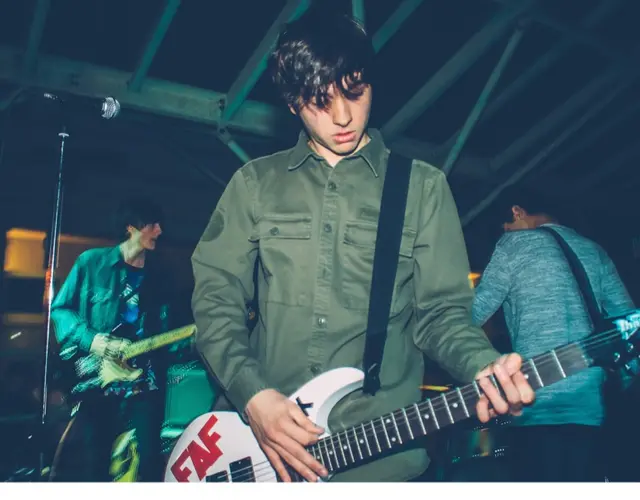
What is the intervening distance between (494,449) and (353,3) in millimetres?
2734

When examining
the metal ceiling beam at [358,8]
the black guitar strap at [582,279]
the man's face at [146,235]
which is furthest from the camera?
the man's face at [146,235]

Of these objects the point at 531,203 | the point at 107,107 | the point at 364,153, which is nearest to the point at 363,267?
the point at 364,153

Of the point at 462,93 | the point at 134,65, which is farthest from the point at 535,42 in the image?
the point at 134,65

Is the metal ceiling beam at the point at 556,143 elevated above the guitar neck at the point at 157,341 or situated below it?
above

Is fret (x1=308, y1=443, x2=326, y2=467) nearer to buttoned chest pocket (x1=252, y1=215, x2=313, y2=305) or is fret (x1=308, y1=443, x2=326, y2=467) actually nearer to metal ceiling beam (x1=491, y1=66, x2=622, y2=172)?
buttoned chest pocket (x1=252, y1=215, x2=313, y2=305)

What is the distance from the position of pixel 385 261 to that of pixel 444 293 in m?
0.20

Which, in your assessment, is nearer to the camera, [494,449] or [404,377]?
[404,377]

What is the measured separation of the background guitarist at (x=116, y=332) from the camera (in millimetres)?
3188

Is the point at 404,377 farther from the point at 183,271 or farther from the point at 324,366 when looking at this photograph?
the point at 183,271

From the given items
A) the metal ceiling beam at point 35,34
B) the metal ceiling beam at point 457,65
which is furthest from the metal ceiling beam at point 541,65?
the metal ceiling beam at point 35,34

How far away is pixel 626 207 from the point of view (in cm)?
705

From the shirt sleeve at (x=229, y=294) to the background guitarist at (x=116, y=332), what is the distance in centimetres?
192

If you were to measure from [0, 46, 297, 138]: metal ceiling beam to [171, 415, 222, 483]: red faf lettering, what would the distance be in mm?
A: 2707

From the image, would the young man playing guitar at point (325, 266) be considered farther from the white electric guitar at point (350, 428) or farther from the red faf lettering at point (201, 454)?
the red faf lettering at point (201, 454)
